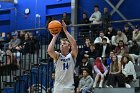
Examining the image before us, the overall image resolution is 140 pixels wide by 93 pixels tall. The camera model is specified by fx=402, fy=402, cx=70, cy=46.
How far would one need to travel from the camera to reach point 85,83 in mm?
12484

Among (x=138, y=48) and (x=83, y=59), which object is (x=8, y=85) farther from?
(x=138, y=48)

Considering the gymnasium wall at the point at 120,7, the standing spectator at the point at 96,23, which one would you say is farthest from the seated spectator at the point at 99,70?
the gymnasium wall at the point at 120,7

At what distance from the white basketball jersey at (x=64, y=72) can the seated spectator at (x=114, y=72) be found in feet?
16.6

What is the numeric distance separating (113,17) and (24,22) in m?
5.26

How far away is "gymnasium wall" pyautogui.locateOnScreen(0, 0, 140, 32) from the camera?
19484mm

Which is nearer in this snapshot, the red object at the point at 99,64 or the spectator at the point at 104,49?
the red object at the point at 99,64

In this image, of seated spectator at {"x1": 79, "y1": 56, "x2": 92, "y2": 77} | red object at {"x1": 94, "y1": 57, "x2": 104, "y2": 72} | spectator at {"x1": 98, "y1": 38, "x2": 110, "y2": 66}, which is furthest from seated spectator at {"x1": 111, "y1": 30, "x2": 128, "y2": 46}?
red object at {"x1": 94, "y1": 57, "x2": 104, "y2": 72}

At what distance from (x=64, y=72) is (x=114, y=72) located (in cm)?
558

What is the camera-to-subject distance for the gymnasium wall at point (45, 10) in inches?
767

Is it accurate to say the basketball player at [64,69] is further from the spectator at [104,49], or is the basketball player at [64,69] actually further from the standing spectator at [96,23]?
the standing spectator at [96,23]

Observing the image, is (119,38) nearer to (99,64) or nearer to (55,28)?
(99,64)

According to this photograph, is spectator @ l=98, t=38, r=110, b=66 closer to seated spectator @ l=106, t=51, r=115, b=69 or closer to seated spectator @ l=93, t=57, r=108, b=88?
seated spectator @ l=106, t=51, r=115, b=69

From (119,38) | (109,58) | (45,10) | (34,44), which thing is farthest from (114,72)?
(45,10)

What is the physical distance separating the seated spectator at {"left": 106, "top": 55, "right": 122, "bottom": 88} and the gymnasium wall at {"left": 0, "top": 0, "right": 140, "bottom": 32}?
649 cm
